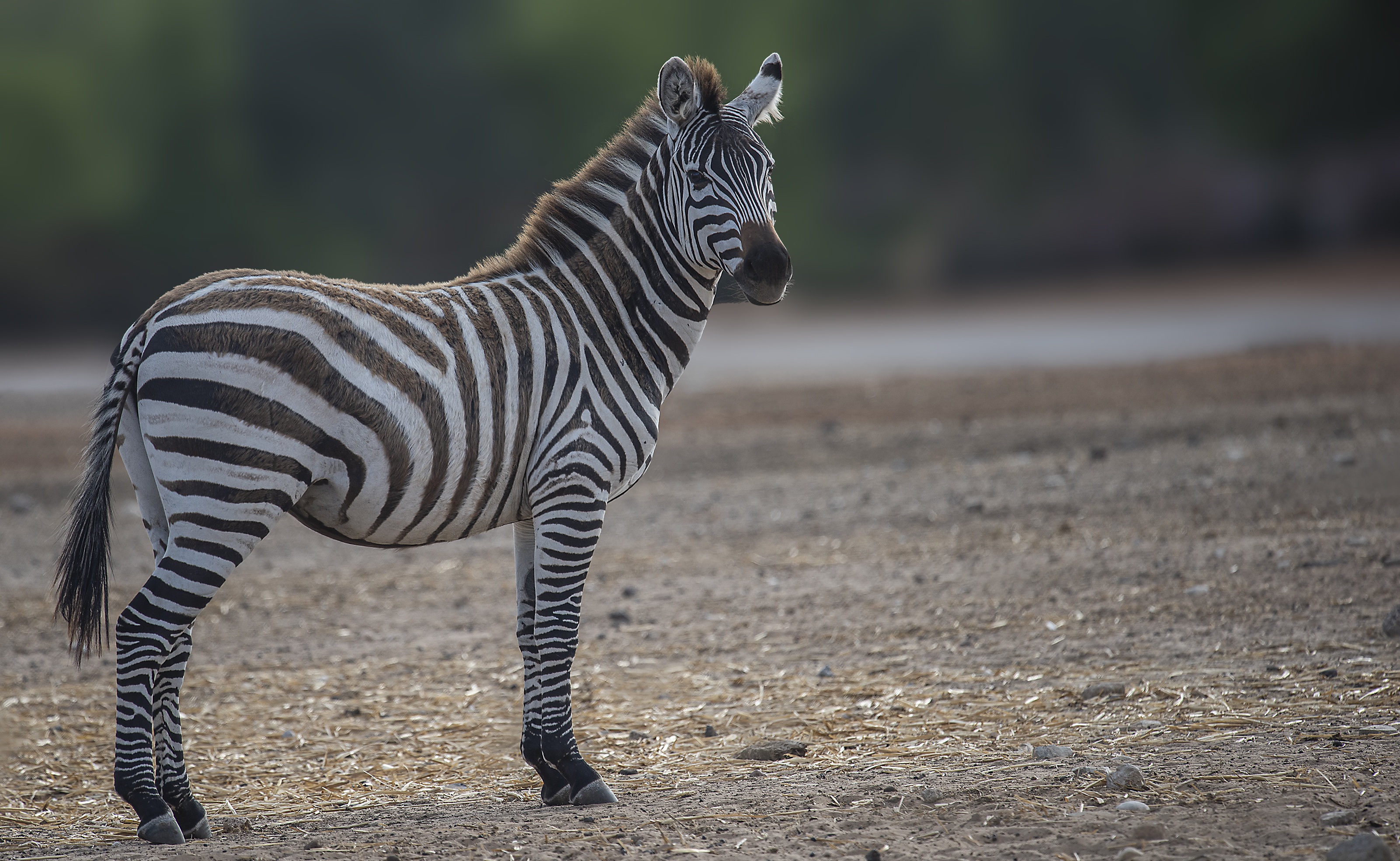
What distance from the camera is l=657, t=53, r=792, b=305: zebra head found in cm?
397

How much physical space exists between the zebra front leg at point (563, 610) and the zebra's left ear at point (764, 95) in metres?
1.69

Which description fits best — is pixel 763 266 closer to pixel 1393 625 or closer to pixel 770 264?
pixel 770 264

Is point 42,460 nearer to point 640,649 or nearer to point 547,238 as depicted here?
point 640,649

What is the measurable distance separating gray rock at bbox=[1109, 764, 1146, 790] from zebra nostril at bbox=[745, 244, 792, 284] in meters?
1.99

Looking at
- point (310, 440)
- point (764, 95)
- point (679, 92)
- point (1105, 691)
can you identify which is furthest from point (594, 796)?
point (764, 95)

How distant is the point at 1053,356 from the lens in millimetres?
18469

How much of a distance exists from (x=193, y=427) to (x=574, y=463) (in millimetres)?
1256

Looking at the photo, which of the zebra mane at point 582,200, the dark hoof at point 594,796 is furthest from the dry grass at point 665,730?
the zebra mane at point 582,200

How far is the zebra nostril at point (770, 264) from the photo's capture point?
3.92 metres

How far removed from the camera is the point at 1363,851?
2.93 metres

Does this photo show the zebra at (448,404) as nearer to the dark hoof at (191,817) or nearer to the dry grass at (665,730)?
the dark hoof at (191,817)

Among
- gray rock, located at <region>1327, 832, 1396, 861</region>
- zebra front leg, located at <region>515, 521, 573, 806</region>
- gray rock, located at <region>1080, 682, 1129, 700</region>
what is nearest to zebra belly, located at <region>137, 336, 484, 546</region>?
zebra front leg, located at <region>515, 521, 573, 806</region>

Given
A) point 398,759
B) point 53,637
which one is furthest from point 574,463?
point 53,637

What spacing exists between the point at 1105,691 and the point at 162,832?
3.64 m
